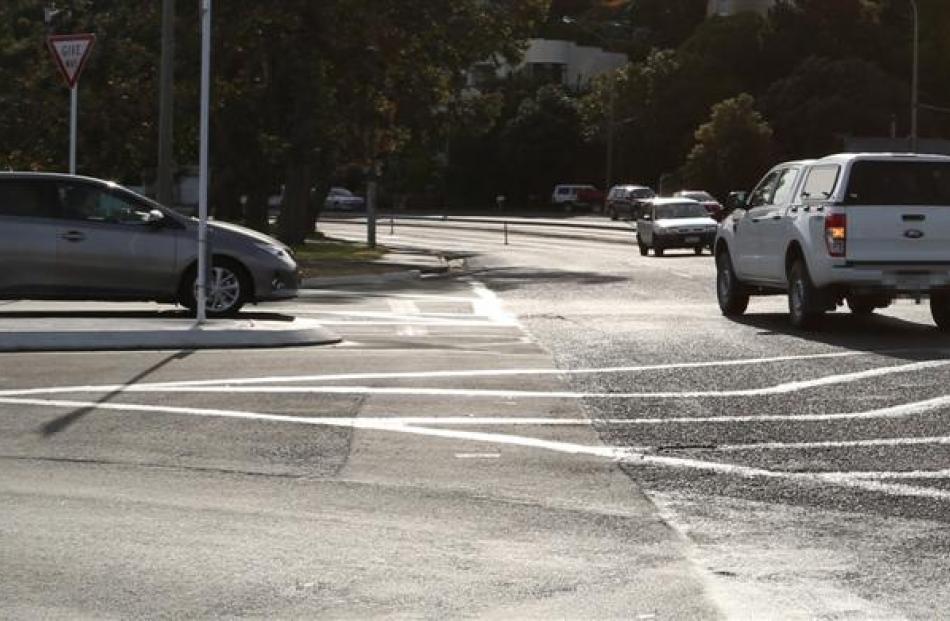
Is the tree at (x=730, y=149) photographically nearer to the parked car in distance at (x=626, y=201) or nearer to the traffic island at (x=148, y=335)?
the parked car in distance at (x=626, y=201)

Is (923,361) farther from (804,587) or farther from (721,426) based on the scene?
(804,587)

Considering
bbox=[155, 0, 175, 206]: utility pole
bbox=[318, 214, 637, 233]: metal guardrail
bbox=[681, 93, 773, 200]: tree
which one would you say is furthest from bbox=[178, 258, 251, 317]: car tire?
bbox=[681, 93, 773, 200]: tree

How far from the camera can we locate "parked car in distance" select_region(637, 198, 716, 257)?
47.6m

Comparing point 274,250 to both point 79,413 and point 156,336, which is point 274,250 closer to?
point 156,336

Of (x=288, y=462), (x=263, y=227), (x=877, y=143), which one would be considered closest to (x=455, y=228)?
(x=877, y=143)

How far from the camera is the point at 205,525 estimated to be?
8.34 meters

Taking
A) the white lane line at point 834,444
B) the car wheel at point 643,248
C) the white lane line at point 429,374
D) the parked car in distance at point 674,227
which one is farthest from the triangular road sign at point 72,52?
the car wheel at point 643,248

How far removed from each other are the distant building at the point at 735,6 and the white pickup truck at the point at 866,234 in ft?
319

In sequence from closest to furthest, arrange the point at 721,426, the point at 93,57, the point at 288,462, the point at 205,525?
the point at 205,525, the point at 288,462, the point at 721,426, the point at 93,57

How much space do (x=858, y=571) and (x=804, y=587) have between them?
16.7 inches

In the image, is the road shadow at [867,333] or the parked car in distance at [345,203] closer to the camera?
the road shadow at [867,333]

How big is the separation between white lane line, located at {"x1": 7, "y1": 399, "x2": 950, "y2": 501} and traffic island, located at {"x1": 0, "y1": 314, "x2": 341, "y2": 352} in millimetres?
3864

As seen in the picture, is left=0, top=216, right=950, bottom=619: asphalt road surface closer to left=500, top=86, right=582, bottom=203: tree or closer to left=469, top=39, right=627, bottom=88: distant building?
left=500, top=86, right=582, bottom=203: tree

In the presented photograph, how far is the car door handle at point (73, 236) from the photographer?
803 inches
